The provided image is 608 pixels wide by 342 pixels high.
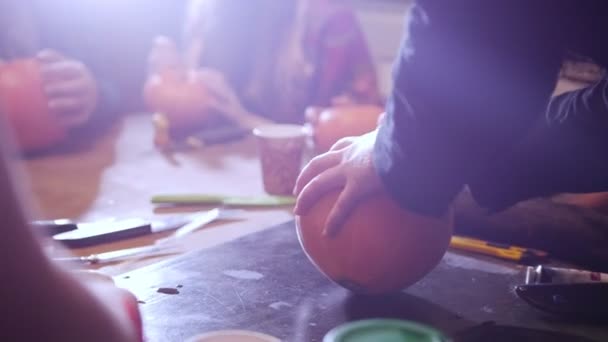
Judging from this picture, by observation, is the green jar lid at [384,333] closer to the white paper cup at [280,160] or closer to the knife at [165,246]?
the knife at [165,246]

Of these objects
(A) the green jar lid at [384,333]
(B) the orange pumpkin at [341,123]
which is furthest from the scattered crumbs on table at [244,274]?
(B) the orange pumpkin at [341,123]

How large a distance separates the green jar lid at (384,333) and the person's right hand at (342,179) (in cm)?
12

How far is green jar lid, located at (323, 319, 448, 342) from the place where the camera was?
60 cm

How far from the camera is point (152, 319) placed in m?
0.70

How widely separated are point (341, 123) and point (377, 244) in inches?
26.4

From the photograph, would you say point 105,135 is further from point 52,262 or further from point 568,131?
point 52,262

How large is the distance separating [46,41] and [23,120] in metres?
0.58

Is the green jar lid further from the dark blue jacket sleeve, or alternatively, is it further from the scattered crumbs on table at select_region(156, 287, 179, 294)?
the scattered crumbs on table at select_region(156, 287, 179, 294)

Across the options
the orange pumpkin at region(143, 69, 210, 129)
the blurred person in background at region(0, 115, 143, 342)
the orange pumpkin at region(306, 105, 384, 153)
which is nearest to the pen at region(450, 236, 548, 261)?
the orange pumpkin at region(306, 105, 384, 153)

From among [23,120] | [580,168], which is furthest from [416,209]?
[23,120]

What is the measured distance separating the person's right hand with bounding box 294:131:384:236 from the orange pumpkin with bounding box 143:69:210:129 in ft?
2.75

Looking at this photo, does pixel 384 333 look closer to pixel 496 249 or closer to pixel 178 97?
pixel 496 249

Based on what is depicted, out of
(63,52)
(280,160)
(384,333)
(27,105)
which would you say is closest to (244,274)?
(384,333)

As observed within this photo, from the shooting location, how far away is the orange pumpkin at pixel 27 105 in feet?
4.43
